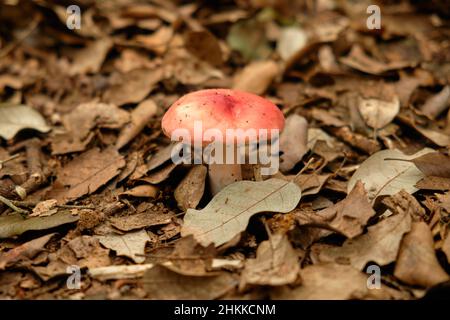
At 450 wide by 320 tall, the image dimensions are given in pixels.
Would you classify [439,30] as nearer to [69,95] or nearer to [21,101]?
[69,95]

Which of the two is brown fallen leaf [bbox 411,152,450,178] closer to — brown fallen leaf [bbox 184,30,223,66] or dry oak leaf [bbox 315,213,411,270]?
dry oak leaf [bbox 315,213,411,270]

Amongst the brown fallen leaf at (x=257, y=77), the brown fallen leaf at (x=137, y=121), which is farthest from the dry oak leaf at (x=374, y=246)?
the brown fallen leaf at (x=257, y=77)

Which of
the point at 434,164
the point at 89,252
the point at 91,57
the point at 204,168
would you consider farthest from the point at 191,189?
the point at 91,57

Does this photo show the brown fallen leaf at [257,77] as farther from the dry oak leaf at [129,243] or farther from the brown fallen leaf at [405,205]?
the dry oak leaf at [129,243]

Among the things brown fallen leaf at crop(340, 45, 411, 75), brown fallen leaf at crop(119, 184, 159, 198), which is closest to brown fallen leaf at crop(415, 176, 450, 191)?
brown fallen leaf at crop(340, 45, 411, 75)

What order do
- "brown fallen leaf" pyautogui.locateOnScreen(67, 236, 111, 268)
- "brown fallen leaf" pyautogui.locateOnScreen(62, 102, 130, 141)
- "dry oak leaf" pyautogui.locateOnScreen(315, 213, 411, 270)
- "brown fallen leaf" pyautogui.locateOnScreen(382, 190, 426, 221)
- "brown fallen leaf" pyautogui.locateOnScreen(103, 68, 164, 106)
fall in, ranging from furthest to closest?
"brown fallen leaf" pyautogui.locateOnScreen(103, 68, 164, 106)
"brown fallen leaf" pyautogui.locateOnScreen(62, 102, 130, 141)
"brown fallen leaf" pyautogui.locateOnScreen(382, 190, 426, 221)
"brown fallen leaf" pyautogui.locateOnScreen(67, 236, 111, 268)
"dry oak leaf" pyautogui.locateOnScreen(315, 213, 411, 270)

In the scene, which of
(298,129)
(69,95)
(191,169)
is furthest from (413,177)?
(69,95)
